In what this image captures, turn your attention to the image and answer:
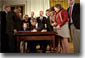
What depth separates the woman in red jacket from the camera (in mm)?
3736

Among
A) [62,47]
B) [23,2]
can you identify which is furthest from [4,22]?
[62,47]

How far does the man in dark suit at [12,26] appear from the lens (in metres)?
3.78

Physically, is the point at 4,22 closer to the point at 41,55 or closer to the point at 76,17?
the point at 41,55

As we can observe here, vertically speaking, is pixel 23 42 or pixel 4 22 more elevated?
pixel 4 22

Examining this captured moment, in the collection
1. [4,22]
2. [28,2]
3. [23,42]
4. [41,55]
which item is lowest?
[41,55]

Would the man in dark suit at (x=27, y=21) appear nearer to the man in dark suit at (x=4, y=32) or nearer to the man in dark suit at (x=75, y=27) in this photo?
the man in dark suit at (x=4, y=32)

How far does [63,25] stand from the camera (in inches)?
147

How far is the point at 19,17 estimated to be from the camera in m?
3.79

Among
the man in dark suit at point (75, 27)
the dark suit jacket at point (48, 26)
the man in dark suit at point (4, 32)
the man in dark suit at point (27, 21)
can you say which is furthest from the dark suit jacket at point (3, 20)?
the man in dark suit at point (75, 27)

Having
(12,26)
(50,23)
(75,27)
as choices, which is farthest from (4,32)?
(75,27)

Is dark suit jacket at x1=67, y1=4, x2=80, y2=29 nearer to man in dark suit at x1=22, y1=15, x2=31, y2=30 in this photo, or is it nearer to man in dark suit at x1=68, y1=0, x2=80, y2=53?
man in dark suit at x1=68, y1=0, x2=80, y2=53

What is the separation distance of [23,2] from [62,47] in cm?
106

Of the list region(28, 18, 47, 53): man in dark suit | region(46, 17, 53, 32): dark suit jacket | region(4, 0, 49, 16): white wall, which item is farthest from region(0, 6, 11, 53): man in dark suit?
region(46, 17, 53, 32): dark suit jacket

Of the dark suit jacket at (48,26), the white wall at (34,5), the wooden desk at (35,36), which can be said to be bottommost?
the wooden desk at (35,36)
